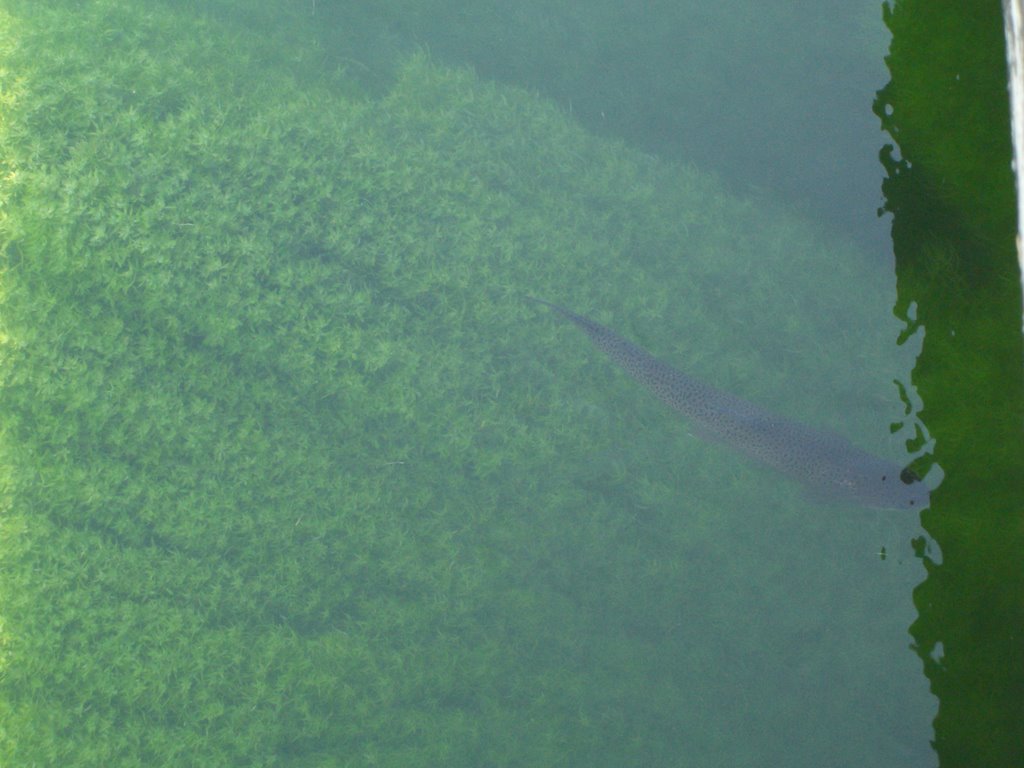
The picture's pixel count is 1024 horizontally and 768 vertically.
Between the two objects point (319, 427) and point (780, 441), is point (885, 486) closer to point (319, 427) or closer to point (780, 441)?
point (780, 441)

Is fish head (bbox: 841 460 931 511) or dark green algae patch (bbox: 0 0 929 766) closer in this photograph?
fish head (bbox: 841 460 931 511)

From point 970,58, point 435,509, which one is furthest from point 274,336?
point 970,58

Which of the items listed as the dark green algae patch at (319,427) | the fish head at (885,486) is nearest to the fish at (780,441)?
the fish head at (885,486)

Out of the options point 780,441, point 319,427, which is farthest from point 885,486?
point 319,427

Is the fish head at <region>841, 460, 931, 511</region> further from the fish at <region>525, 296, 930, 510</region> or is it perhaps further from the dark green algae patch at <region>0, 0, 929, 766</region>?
the dark green algae patch at <region>0, 0, 929, 766</region>

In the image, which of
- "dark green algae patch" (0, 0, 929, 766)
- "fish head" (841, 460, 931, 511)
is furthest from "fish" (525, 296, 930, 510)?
"dark green algae patch" (0, 0, 929, 766)

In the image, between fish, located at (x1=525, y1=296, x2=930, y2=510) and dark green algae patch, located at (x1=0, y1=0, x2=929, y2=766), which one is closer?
fish, located at (x1=525, y1=296, x2=930, y2=510)
